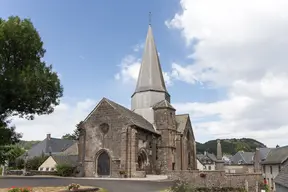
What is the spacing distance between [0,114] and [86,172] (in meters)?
16.0

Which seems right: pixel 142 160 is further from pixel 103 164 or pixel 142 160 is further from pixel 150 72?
pixel 150 72

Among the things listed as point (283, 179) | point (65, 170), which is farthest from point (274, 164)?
point (283, 179)

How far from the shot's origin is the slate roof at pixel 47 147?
61469mm

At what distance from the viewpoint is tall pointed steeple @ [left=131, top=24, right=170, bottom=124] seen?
147 feet

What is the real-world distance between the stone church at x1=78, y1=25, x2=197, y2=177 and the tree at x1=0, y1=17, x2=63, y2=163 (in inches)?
490

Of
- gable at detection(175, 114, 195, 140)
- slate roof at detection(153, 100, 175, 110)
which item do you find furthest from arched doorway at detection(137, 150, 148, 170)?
gable at detection(175, 114, 195, 140)

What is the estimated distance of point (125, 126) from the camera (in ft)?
110

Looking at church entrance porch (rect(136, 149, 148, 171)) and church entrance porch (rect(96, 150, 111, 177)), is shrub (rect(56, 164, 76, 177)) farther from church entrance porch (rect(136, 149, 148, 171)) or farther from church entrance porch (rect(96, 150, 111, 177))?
church entrance porch (rect(136, 149, 148, 171))

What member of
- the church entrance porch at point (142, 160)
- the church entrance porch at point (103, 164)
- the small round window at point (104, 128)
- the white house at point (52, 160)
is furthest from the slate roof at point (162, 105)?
the white house at point (52, 160)

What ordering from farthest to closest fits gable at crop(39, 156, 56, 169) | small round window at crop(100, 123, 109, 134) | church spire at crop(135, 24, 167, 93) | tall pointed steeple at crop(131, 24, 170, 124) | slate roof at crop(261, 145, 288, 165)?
1. gable at crop(39, 156, 56, 169)
2. church spire at crop(135, 24, 167, 93)
3. tall pointed steeple at crop(131, 24, 170, 124)
4. slate roof at crop(261, 145, 288, 165)
5. small round window at crop(100, 123, 109, 134)

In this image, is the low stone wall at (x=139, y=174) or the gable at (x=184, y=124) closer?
the low stone wall at (x=139, y=174)

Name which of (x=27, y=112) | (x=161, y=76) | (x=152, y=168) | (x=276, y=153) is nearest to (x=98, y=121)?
(x=152, y=168)

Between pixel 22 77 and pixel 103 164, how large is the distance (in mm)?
17762

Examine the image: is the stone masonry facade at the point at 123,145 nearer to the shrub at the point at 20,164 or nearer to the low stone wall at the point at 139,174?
the low stone wall at the point at 139,174
